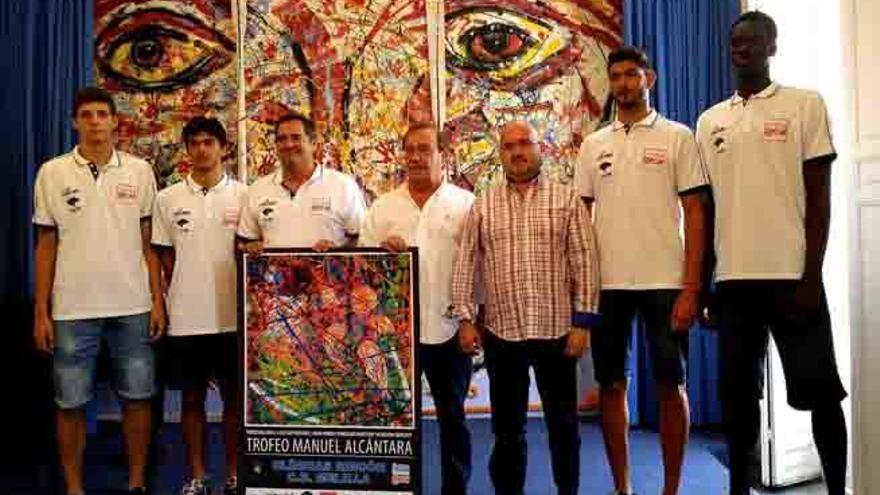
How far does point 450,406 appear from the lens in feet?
9.95

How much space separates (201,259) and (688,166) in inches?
76.4

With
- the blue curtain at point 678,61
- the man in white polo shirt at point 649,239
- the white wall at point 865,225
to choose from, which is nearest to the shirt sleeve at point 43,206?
the man in white polo shirt at point 649,239

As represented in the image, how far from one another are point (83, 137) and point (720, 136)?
2518 millimetres

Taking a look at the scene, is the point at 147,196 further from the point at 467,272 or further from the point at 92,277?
the point at 467,272

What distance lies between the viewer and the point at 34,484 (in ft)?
12.1

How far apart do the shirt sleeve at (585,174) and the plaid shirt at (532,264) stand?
18cm

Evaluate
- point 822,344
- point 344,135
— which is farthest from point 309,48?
point 822,344

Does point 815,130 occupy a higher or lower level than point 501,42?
lower

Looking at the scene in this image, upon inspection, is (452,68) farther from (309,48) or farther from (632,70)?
(632,70)

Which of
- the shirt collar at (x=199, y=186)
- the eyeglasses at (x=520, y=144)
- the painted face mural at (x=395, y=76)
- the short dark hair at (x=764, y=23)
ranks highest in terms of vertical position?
the painted face mural at (x=395, y=76)

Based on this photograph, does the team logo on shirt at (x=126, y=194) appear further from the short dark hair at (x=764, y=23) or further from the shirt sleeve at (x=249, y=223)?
the short dark hair at (x=764, y=23)

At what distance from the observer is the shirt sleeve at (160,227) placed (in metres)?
3.33

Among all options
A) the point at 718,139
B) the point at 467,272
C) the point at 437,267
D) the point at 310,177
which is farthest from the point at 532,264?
the point at 310,177

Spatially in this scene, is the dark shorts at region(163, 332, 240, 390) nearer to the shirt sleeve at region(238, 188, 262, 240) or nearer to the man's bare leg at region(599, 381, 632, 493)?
the shirt sleeve at region(238, 188, 262, 240)
